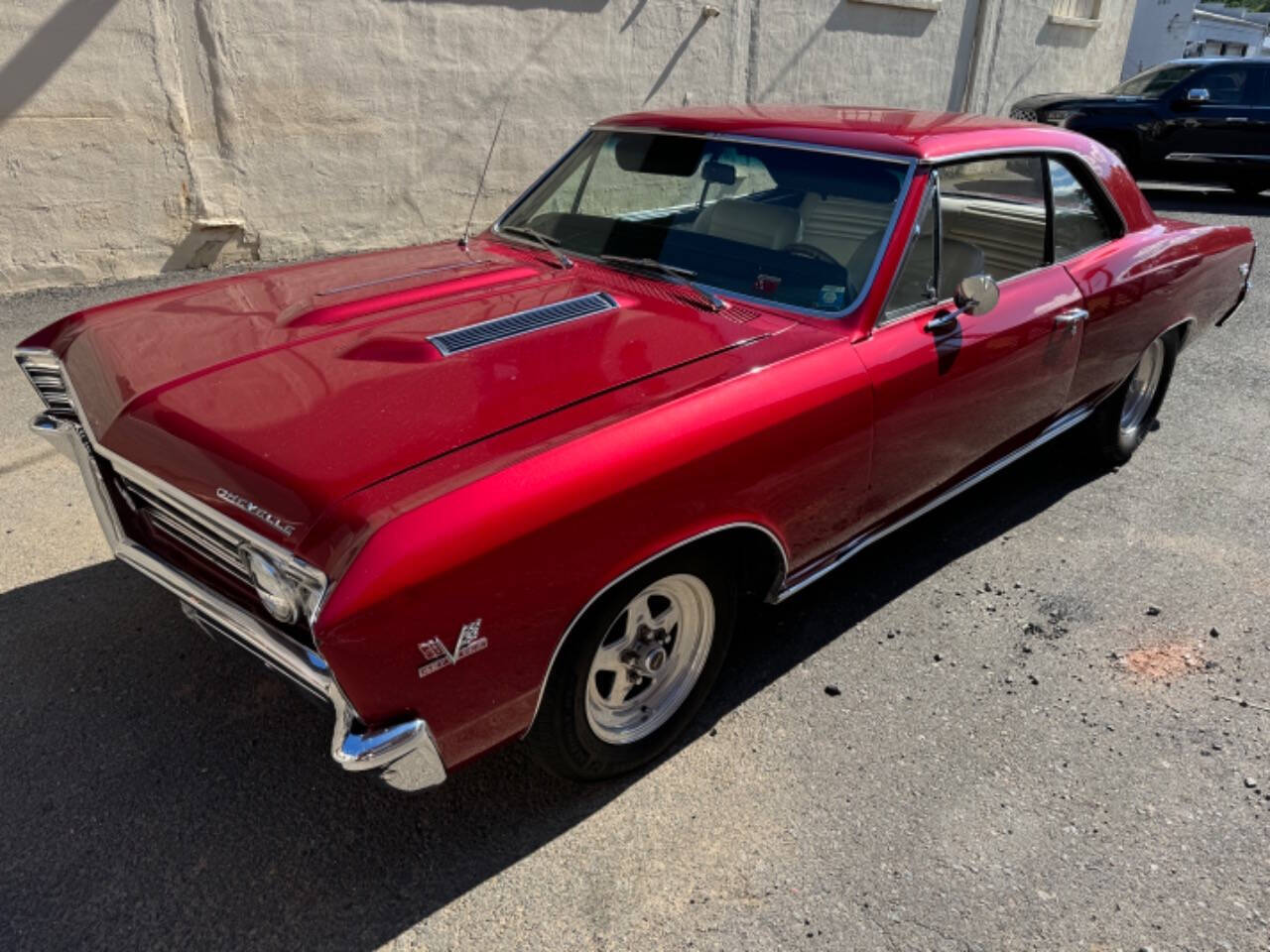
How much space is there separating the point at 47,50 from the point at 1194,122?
1152 centimetres

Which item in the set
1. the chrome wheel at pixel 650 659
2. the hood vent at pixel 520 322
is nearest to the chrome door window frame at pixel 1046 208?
the hood vent at pixel 520 322

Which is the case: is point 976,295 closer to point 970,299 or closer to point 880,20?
point 970,299

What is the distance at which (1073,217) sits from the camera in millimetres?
3654

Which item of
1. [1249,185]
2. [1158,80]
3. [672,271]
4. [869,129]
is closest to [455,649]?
[672,271]

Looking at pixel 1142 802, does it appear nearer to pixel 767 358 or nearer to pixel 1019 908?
pixel 1019 908

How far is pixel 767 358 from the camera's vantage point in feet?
8.25

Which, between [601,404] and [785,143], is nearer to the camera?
[601,404]

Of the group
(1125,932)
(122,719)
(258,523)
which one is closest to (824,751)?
(1125,932)

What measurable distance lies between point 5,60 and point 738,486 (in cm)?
589

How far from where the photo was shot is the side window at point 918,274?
2.85 meters

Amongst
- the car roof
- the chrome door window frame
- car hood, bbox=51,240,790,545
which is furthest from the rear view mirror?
the chrome door window frame

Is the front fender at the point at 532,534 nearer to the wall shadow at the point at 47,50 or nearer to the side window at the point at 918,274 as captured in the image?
the side window at the point at 918,274

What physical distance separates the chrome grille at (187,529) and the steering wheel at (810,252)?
6.06 ft

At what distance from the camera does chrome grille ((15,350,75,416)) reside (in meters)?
2.69
